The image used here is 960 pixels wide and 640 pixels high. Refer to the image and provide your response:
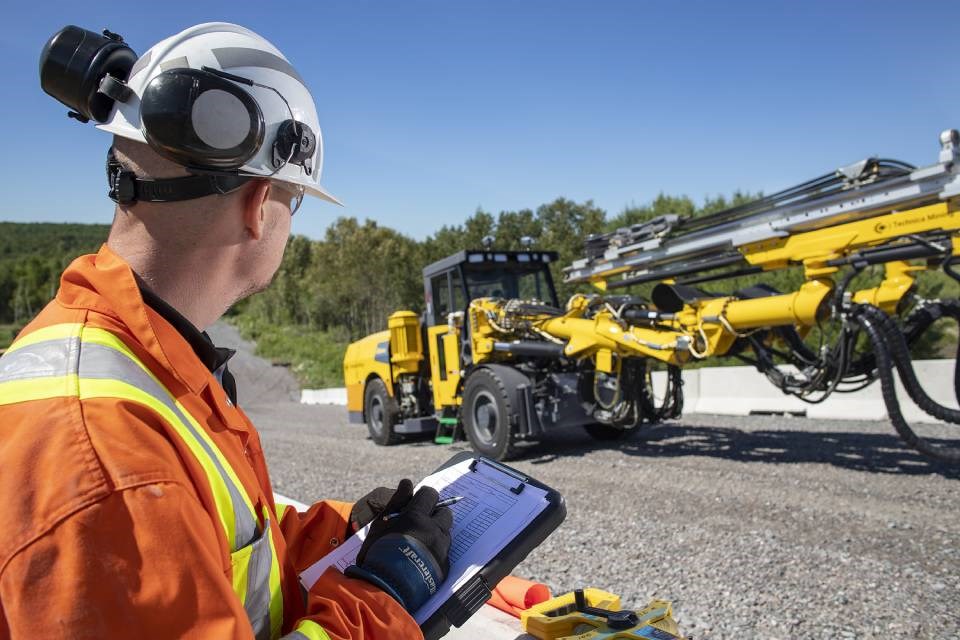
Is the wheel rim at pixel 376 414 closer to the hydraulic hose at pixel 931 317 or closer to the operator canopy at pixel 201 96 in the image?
the hydraulic hose at pixel 931 317

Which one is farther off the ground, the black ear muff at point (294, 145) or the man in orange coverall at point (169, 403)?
the black ear muff at point (294, 145)

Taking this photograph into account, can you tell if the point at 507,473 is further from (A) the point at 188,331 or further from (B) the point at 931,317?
(B) the point at 931,317

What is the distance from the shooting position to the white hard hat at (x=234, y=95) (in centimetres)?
136

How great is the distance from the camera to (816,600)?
309 centimetres

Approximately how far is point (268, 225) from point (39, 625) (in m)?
0.86

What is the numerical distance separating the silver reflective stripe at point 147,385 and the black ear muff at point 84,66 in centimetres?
66

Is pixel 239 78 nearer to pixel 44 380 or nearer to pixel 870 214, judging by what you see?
pixel 44 380

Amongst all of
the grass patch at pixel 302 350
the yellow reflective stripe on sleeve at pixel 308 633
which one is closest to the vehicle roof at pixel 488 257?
the yellow reflective stripe on sleeve at pixel 308 633

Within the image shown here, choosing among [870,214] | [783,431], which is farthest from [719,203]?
[870,214]

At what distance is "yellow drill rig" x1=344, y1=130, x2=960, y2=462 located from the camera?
531 centimetres

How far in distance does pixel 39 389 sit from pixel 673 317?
20.3ft

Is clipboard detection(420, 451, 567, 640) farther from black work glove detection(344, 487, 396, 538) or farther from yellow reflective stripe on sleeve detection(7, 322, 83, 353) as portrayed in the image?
yellow reflective stripe on sleeve detection(7, 322, 83, 353)

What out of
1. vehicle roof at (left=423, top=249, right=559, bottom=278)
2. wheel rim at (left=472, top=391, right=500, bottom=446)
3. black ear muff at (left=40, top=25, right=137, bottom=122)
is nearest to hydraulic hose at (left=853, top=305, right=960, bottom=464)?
wheel rim at (left=472, top=391, right=500, bottom=446)

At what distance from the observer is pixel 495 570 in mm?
1440
